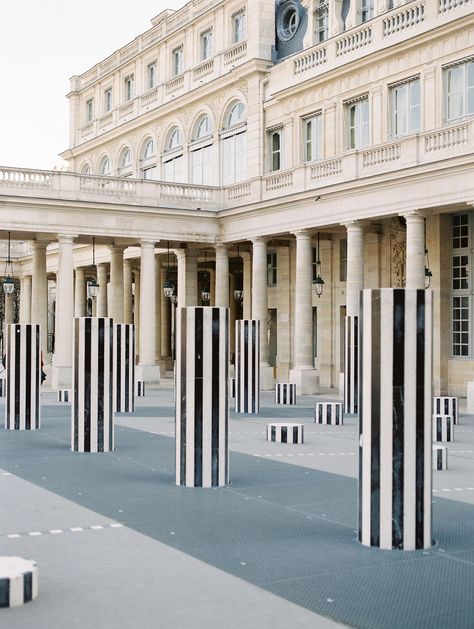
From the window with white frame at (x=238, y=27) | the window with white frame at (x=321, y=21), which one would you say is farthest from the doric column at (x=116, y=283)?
the window with white frame at (x=321, y=21)

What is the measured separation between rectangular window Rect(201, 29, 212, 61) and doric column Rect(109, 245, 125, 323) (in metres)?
9.45

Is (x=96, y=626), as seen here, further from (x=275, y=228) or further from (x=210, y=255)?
(x=210, y=255)

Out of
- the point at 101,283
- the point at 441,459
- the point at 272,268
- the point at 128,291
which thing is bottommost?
the point at 441,459

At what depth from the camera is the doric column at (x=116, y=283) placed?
3594 cm

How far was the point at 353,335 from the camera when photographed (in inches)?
905

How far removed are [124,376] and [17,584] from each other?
16537 mm

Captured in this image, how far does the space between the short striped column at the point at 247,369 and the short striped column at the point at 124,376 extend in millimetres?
2751

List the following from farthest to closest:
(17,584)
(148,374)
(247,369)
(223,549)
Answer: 1. (148,374)
2. (247,369)
3. (223,549)
4. (17,584)

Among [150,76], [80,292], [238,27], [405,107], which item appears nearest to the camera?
[405,107]

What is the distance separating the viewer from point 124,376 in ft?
75.2

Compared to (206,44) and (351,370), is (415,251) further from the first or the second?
(206,44)

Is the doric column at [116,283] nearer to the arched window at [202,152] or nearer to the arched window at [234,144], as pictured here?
the arched window at [202,152]

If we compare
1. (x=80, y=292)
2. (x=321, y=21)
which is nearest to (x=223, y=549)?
(x=321, y=21)

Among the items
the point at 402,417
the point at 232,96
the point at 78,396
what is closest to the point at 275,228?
the point at 232,96
